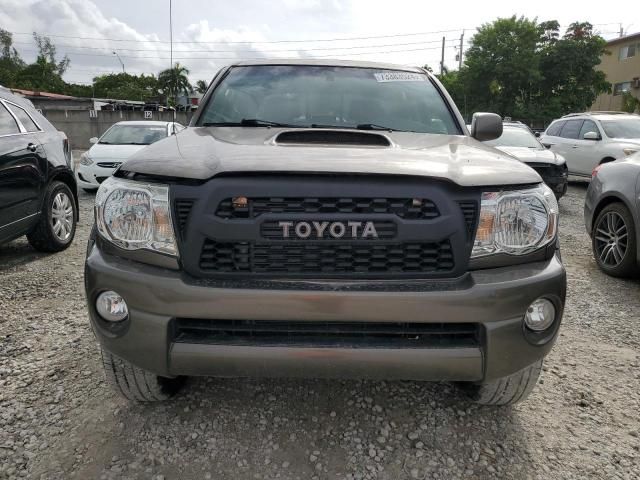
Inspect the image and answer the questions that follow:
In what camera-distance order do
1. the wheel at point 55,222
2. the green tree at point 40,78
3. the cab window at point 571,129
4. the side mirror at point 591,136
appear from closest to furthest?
the wheel at point 55,222 → the side mirror at point 591,136 → the cab window at point 571,129 → the green tree at point 40,78

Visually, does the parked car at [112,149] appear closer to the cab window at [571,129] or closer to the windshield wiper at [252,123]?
the windshield wiper at [252,123]

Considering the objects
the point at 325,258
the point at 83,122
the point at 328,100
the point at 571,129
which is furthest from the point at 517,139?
the point at 83,122

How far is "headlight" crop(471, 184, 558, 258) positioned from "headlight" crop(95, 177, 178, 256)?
3.85 ft

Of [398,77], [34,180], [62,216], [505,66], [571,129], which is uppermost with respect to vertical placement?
[505,66]

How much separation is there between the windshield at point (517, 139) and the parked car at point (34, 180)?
6829 mm

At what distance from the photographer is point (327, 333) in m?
1.82

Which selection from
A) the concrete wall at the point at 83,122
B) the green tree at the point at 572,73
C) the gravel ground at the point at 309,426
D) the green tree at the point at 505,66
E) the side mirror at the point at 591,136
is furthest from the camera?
the green tree at the point at 505,66

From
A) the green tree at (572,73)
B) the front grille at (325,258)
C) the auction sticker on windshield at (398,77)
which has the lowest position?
the front grille at (325,258)

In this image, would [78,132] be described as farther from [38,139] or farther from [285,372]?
[285,372]

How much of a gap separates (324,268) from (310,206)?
24 cm

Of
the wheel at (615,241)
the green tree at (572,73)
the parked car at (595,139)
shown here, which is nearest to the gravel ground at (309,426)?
the wheel at (615,241)

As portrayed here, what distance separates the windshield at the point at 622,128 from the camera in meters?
9.51

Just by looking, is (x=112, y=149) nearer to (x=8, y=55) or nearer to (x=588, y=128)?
(x=588, y=128)

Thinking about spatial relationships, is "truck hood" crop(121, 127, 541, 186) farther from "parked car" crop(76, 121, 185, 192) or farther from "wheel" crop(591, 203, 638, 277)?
"parked car" crop(76, 121, 185, 192)
